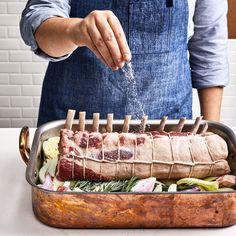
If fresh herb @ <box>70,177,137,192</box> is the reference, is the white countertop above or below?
below

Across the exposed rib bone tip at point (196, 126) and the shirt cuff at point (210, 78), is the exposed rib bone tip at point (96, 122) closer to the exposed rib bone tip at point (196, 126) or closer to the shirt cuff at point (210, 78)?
the exposed rib bone tip at point (196, 126)

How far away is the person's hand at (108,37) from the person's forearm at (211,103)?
718 millimetres

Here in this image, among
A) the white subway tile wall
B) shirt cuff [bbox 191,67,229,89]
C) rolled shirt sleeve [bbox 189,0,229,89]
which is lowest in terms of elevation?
the white subway tile wall

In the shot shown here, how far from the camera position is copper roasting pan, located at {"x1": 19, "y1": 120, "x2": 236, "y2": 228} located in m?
1.00

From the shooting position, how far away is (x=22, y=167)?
4.46 ft

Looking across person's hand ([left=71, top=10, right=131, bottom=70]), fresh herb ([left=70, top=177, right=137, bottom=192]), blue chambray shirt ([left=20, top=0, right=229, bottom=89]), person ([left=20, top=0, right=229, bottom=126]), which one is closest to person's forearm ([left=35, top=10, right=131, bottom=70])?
person's hand ([left=71, top=10, right=131, bottom=70])

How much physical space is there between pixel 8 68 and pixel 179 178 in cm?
228

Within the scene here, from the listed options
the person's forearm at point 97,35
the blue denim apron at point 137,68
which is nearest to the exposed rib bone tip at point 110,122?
the person's forearm at point 97,35

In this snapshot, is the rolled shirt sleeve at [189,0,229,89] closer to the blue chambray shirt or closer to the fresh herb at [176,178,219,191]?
the blue chambray shirt

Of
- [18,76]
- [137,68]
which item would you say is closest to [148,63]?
[137,68]

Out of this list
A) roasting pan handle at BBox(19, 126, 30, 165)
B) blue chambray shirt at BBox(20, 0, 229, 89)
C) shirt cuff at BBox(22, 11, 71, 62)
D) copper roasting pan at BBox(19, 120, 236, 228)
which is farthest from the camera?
blue chambray shirt at BBox(20, 0, 229, 89)

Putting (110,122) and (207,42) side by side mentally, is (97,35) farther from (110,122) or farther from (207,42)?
(207,42)

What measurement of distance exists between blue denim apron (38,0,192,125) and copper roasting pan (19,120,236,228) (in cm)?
63

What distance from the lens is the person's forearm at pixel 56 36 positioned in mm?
1297
